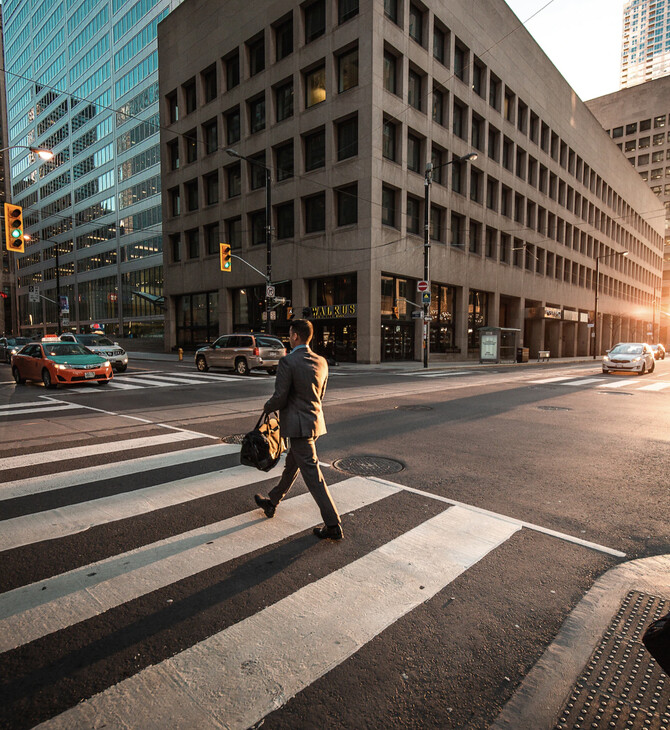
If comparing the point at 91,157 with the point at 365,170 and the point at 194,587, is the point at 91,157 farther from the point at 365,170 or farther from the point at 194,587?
the point at 194,587

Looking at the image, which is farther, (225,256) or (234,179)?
(234,179)

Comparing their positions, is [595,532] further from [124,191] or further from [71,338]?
[124,191]

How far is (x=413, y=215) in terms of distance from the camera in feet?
97.0

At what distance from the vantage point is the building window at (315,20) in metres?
28.0

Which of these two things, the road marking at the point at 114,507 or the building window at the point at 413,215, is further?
the building window at the point at 413,215

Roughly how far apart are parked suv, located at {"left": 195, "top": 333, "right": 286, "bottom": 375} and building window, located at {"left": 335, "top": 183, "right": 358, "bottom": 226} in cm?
1219

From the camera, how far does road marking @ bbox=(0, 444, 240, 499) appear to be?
4719 millimetres

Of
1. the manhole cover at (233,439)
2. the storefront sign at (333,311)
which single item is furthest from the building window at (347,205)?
the manhole cover at (233,439)

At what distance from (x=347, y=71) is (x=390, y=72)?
277 cm

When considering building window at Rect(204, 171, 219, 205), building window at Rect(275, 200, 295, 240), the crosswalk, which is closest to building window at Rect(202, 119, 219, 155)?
building window at Rect(204, 171, 219, 205)

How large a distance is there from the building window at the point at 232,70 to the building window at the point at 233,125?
1805 millimetres

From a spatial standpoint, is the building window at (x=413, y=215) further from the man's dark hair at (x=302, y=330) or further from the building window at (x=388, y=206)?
the man's dark hair at (x=302, y=330)

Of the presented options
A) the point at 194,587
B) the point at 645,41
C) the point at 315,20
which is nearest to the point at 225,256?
the point at 315,20

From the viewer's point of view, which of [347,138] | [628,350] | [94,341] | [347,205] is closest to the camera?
[94,341]
